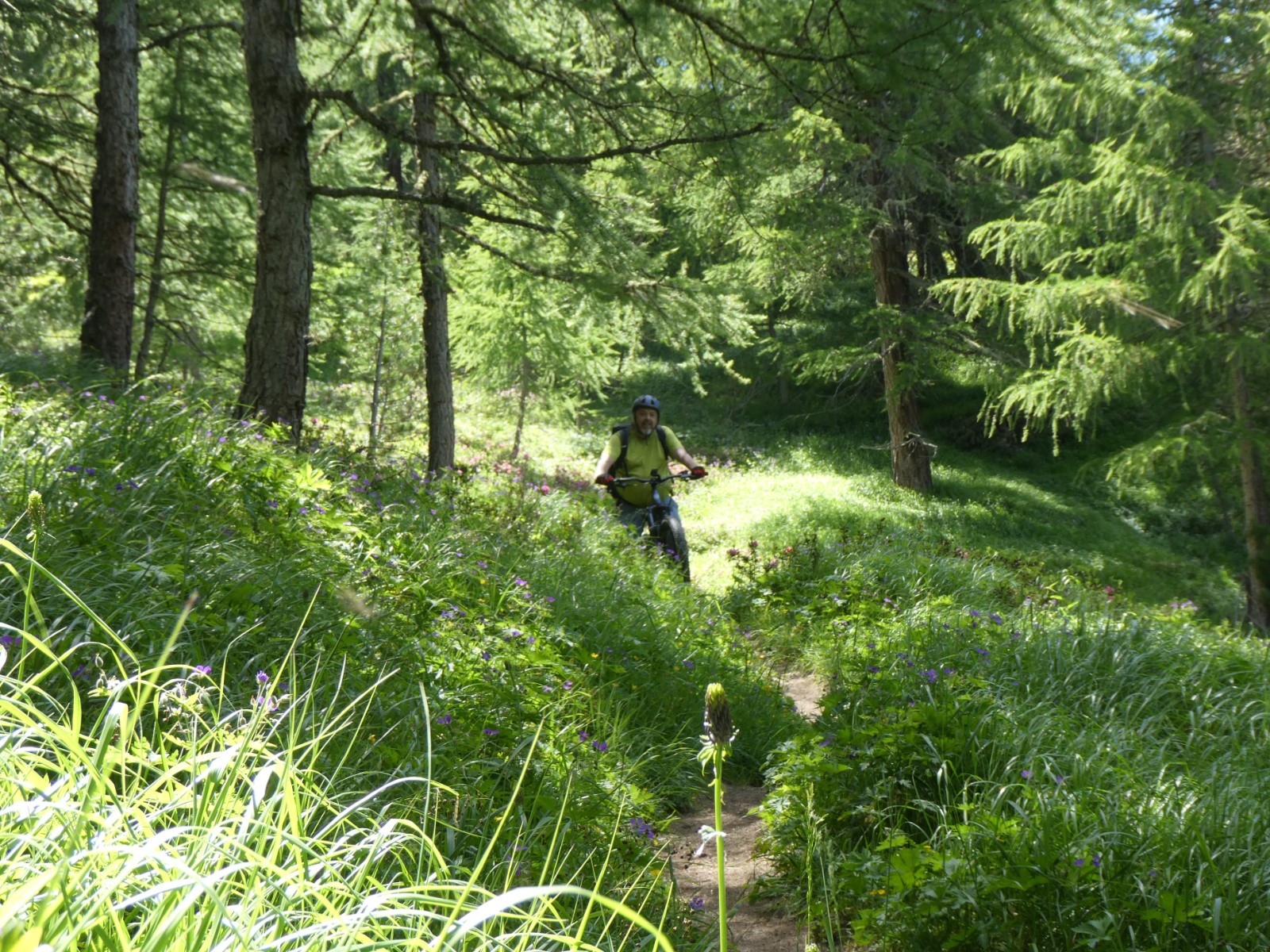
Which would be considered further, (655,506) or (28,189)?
(28,189)

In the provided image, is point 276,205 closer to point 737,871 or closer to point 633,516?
point 633,516

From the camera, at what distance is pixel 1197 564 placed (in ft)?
55.0

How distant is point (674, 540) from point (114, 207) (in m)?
5.64

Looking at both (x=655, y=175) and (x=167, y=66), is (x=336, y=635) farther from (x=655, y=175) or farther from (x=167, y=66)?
(x=167, y=66)

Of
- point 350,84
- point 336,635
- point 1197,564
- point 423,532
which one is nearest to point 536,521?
point 423,532

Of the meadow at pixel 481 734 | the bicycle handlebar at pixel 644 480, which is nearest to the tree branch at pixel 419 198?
the meadow at pixel 481 734

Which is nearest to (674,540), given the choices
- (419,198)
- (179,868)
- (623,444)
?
(623,444)

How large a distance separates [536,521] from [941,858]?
5406mm

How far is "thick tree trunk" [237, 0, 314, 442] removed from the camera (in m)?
6.39

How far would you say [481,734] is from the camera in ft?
11.7

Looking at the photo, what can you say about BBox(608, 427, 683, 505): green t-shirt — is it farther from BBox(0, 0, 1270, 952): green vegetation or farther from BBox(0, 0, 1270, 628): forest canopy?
BBox(0, 0, 1270, 628): forest canopy

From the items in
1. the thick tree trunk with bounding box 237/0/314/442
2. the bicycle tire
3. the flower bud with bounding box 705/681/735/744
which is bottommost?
the bicycle tire

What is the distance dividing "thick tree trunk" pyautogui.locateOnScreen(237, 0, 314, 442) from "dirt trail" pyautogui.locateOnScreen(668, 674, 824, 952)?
153 inches

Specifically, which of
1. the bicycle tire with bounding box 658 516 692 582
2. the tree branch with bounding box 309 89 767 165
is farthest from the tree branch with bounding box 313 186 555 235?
the bicycle tire with bounding box 658 516 692 582
